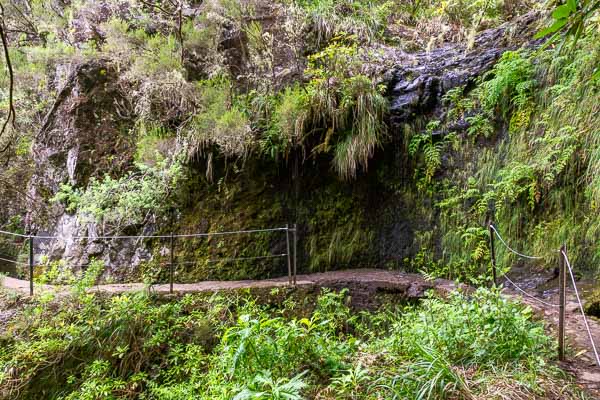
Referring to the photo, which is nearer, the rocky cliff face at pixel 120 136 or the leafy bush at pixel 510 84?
the leafy bush at pixel 510 84

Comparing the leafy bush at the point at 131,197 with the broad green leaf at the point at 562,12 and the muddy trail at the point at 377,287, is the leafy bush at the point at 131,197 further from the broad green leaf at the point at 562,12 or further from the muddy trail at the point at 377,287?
the broad green leaf at the point at 562,12

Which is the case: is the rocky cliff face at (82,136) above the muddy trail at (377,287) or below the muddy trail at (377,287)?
above

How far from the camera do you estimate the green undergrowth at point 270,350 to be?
2.29 metres

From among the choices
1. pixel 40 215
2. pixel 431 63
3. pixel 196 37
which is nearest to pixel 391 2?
pixel 431 63

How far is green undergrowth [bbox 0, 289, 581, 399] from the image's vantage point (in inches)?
90.0

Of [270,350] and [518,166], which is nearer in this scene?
[270,350]

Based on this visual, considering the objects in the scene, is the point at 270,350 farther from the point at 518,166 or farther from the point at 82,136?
the point at 82,136

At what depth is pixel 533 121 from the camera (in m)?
5.04

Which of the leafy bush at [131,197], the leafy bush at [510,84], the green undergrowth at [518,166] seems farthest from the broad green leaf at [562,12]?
the leafy bush at [131,197]

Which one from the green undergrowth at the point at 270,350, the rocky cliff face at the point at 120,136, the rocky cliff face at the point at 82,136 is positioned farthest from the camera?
the rocky cliff face at the point at 82,136

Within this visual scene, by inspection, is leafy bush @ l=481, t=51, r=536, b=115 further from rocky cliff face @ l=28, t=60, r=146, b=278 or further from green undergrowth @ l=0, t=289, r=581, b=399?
rocky cliff face @ l=28, t=60, r=146, b=278

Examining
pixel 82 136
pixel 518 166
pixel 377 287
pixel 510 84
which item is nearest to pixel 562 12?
pixel 518 166

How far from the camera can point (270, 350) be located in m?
2.53

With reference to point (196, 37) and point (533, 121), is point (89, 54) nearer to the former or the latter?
point (196, 37)
